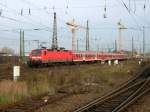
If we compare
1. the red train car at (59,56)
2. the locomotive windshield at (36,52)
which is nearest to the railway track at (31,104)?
the red train car at (59,56)

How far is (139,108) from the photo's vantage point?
45.9ft

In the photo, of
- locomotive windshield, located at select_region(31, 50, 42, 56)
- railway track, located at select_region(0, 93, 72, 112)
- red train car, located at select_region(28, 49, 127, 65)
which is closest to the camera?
railway track, located at select_region(0, 93, 72, 112)

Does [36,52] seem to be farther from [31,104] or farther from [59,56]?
[31,104]

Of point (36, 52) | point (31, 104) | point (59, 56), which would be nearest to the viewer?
point (31, 104)

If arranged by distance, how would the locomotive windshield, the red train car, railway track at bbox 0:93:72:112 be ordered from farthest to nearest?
the locomotive windshield
the red train car
railway track at bbox 0:93:72:112

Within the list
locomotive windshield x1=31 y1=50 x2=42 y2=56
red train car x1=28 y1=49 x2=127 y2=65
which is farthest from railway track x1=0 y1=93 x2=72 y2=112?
locomotive windshield x1=31 y1=50 x2=42 y2=56

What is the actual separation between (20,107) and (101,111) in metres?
3.09

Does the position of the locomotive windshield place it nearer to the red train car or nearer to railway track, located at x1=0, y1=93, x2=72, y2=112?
the red train car

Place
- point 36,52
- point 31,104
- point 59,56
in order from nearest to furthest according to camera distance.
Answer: point 31,104 < point 36,52 < point 59,56

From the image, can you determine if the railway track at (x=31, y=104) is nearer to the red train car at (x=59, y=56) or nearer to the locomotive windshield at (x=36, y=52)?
the red train car at (x=59, y=56)

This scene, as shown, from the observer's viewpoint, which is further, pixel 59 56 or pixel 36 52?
pixel 59 56

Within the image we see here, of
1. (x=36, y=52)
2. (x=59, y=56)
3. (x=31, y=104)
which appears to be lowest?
(x=31, y=104)

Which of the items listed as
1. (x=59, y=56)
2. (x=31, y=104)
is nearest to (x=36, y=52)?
(x=59, y=56)

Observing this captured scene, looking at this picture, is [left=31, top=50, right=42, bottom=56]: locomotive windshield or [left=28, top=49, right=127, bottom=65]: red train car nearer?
[left=28, top=49, right=127, bottom=65]: red train car
